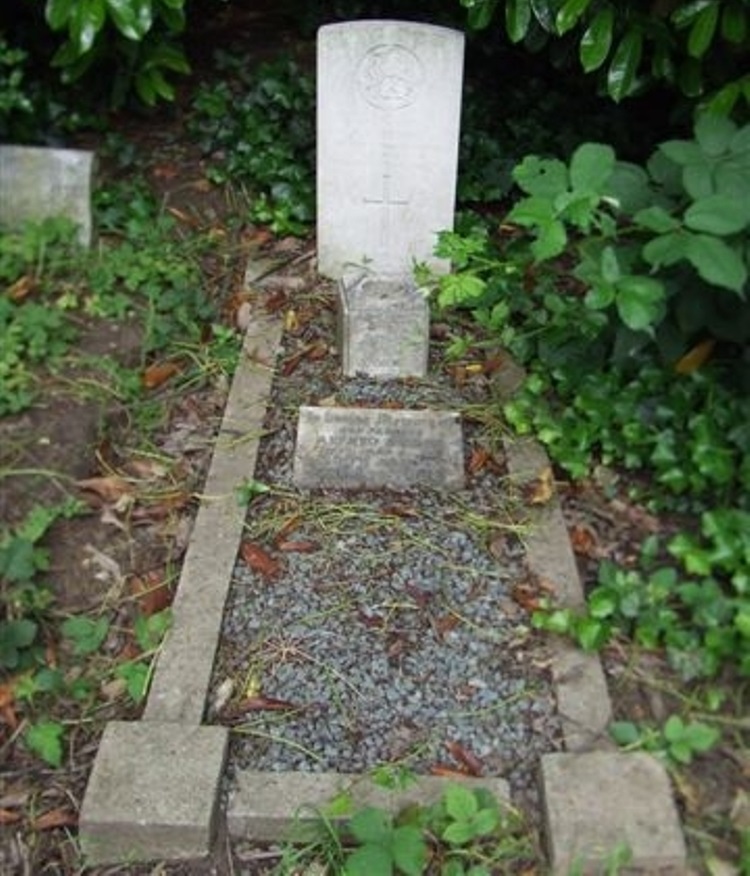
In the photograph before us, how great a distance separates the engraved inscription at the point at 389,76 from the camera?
324 cm

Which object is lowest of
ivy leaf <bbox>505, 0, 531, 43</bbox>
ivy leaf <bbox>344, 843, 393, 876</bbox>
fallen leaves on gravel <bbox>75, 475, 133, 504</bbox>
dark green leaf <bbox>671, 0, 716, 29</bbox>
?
ivy leaf <bbox>344, 843, 393, 876</bbox>

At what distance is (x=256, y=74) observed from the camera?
14.3 feet

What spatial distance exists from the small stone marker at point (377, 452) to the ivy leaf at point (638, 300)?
67 cm

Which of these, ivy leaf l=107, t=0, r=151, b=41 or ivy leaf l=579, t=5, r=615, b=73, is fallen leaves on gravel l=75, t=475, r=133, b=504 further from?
ivy leaf l=579, t=5, r=615, b=73

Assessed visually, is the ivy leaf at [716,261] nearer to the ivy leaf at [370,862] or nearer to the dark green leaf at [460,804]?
the dark green leaf at [460,804]

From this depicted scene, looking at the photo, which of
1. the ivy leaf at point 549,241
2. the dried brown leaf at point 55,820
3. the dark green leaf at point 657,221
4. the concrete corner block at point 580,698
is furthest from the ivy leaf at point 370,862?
the dark green leaf at point 657,221

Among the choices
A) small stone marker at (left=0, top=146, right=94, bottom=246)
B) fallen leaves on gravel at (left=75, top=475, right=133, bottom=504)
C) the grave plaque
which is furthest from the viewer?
small stone marker at (left=0, top=146, right=94, bottom=246)

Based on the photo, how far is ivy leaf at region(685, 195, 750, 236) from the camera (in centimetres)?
224

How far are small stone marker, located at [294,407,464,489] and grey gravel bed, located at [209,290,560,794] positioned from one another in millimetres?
43

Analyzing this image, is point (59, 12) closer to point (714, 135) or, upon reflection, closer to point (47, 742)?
point (714, 135)

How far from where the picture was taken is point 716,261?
7.21 ft

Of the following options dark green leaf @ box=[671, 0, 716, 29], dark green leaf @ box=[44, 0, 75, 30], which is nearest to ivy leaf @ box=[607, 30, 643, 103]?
dark green leaf @ box=[671, 0, 716, 29]

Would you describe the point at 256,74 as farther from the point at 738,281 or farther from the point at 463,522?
the point at 738,281

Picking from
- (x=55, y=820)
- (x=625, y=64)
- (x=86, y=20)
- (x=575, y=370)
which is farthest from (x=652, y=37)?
(x=55, y=820)
